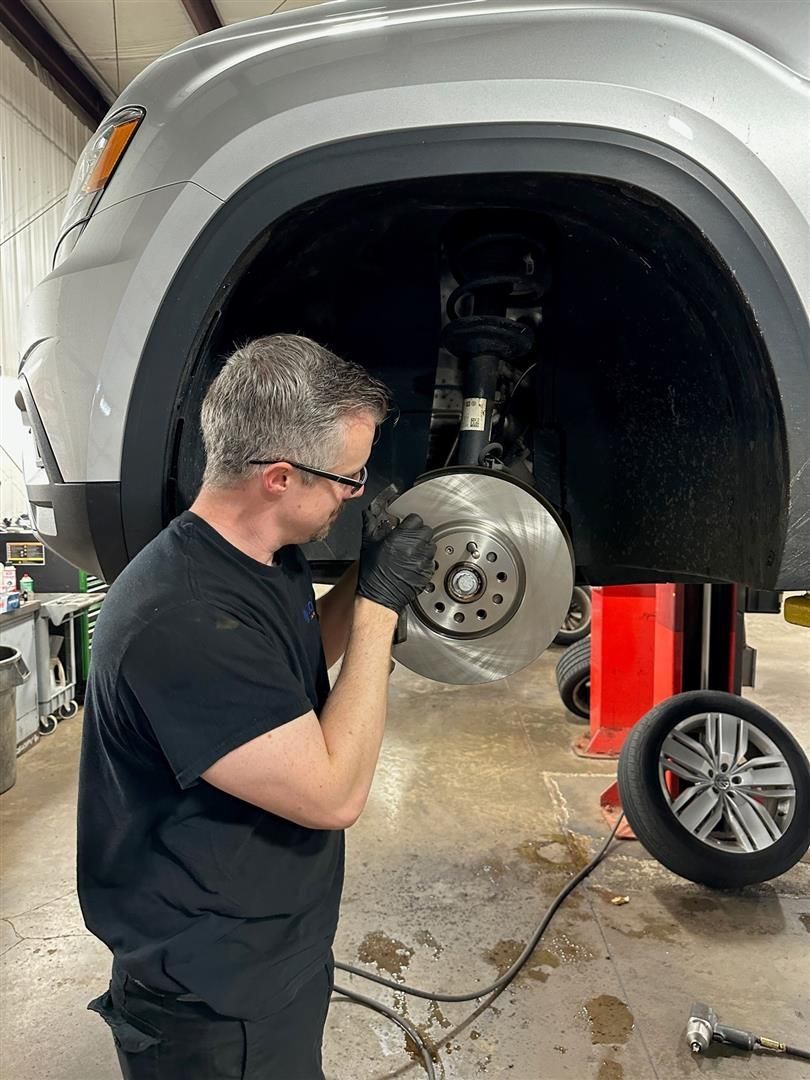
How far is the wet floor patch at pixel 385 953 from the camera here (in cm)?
156

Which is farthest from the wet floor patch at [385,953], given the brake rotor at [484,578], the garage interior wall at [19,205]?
the garage interior wall at [19,205]

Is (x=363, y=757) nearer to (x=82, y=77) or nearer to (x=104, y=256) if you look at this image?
(x=104, y=256)

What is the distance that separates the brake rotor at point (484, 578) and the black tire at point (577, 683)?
226 cm

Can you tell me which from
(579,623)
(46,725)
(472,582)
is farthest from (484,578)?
(579,623)

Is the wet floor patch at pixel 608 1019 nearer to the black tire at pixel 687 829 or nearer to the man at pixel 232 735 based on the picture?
the black tire at pixel 687 829

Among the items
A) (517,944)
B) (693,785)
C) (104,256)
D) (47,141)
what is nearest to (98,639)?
(104,256)

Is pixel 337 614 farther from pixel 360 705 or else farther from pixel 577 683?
pixel 577 683

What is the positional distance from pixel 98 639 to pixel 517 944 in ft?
4.51

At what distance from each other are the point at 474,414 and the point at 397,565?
10.8 inches

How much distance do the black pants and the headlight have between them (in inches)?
37.5

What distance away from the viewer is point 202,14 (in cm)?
370

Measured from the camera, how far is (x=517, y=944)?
1.63 metres

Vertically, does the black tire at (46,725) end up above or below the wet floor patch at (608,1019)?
above

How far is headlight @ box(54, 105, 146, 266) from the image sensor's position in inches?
34.2
